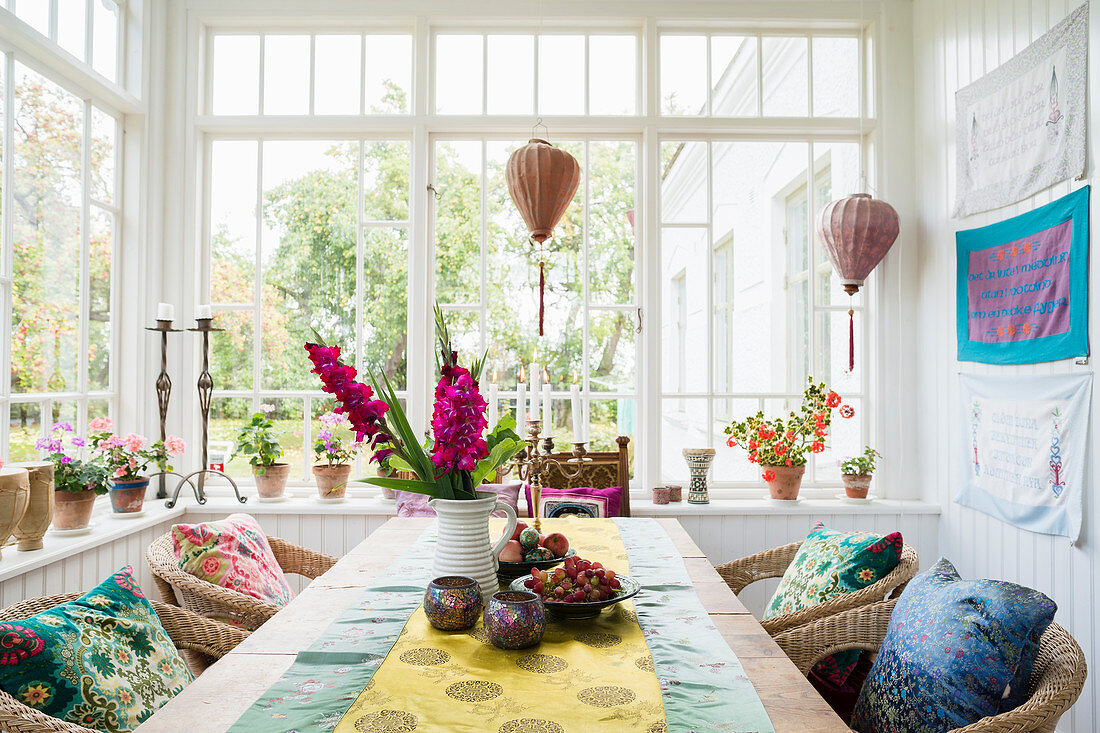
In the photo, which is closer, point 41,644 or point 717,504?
point 41,644

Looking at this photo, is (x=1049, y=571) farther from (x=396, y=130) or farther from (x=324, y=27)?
(x=324, y=27)

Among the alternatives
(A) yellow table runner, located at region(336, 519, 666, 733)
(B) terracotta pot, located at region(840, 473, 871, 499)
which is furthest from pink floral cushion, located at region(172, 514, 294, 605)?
(B) terracotta pot, located at region(840, 473, 871, 499)

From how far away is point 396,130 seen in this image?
371 cm

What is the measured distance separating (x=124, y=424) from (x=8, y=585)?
123 cm

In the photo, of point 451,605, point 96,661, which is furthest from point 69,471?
point 451,605

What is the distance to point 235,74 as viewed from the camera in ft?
12.2

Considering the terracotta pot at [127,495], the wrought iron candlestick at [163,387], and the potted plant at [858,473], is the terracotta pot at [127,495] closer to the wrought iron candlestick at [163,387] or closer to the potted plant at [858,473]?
the wrought iron candlestick at [163,387]

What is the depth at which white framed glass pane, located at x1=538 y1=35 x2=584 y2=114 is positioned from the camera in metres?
3.71

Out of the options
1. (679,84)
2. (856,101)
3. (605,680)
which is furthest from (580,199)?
(605,680)

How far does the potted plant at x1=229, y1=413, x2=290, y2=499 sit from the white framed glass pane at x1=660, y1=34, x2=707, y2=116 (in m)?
2.60

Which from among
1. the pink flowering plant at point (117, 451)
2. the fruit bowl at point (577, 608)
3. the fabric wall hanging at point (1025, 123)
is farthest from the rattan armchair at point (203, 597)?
the fabric wall hanging at point (1025, 123)

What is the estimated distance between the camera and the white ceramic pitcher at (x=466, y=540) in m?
1.60

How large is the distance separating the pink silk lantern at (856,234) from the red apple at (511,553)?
89.3 inches

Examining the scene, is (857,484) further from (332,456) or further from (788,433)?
(332,456)
